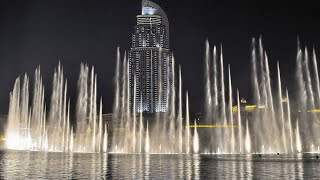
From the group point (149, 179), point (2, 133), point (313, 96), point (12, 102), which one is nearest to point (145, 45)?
point (2, 133)

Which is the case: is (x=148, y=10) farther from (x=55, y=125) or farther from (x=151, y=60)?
(x=55, y=125)

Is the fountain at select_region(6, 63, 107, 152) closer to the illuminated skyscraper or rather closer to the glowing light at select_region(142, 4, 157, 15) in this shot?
the illuminated skyscraper

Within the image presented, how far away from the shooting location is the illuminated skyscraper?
5428 inches

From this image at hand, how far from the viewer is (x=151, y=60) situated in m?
143

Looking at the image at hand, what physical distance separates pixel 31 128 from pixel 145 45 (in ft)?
317

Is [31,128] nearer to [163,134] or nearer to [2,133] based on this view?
[163,134]

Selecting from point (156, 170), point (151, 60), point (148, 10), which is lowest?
point (156, 170)

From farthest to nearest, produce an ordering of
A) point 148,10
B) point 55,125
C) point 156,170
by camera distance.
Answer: point 148,10, point 55,125, point 156,170

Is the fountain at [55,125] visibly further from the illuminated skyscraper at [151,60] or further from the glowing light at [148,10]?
the glowing light at [148,10]

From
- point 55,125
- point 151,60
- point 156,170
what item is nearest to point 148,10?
point 151,60

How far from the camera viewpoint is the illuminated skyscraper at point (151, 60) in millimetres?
137875

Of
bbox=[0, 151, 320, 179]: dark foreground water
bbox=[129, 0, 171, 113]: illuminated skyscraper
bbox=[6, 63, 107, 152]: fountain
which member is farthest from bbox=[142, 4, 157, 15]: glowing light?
bbox=[0, 151, 320, 179]: dark foreground water

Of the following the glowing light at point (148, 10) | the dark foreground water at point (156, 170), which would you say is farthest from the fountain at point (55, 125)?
the glowing light at point (148, 10)

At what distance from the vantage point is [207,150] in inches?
2517
